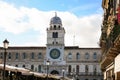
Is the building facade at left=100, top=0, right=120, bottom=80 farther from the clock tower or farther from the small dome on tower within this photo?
the small dome on tower

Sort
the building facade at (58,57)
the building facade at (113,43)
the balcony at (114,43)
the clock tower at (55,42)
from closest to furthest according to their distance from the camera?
the balcony at (114,43), the building facade at (113,43), the clock tower at (55,42), the building facade at (58,57)

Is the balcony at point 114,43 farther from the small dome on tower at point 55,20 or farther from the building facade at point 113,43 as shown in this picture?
the small dome on tower at point 55,20

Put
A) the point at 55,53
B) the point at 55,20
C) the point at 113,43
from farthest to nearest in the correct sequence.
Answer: the point at 55,53 < the point at 55,20 < the point at 113,43

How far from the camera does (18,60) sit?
4934 inches

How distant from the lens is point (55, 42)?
397 feet

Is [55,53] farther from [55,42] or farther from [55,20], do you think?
[55,20]

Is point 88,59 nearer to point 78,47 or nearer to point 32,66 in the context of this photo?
point 78,47

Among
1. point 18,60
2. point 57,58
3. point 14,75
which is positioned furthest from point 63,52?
point 14,75

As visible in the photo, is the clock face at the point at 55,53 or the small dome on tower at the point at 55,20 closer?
the small dome on tower at the point at 55,20

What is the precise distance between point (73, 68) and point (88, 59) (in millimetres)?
4827

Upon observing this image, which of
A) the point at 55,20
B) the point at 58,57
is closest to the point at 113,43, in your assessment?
the point at 55,20

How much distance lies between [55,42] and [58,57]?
14.3 feet

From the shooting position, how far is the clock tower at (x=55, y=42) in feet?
394

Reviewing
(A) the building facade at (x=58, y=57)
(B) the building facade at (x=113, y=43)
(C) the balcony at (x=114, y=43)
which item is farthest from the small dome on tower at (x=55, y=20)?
(C) the balcony at (x=114, y=43)
